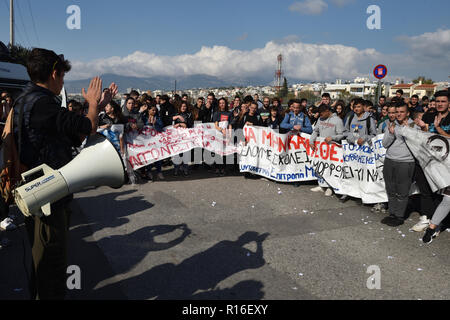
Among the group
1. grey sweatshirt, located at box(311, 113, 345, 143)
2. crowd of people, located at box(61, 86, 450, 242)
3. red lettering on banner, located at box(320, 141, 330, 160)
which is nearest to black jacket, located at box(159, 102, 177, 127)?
crowd of people, located at box(61, 86, 450, 242)

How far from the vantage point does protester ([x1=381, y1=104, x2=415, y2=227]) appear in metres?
5.39

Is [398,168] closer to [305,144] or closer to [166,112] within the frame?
[305,144]

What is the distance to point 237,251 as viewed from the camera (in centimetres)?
442

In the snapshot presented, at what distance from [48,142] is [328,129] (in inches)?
234

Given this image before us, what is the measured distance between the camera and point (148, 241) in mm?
4734

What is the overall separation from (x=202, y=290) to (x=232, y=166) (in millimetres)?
6246

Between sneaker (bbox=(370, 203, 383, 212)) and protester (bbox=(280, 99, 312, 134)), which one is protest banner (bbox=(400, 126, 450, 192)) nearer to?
sneaker (bbox=(370, 203, 383, 212))

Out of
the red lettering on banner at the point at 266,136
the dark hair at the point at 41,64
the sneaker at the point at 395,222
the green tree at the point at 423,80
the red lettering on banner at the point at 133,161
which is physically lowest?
the sneaker at the point at 395,222

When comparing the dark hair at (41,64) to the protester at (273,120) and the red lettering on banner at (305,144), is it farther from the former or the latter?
the protester at (273,120)

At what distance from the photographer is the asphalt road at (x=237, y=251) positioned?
3.52m

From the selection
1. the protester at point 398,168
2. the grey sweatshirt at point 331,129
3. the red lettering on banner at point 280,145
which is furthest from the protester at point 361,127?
the red lettering on banner at point 280,145
